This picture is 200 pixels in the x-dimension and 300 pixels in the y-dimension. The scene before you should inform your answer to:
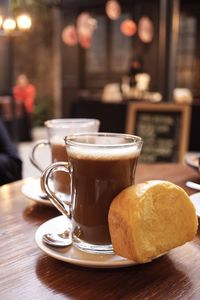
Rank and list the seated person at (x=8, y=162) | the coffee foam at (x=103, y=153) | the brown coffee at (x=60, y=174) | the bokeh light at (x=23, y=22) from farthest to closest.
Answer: the bokeh light at (x=23, y=22) < the seated person at (x=8, y=162) < the brown coffee at (x=60, y=174) < the coffee foam at (x=103, y=153)

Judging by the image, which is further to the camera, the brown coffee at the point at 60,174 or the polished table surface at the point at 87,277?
the brown coffee at the point at 60,174

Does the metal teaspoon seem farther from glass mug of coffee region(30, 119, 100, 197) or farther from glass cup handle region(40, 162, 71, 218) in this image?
glass mug of coffee region(30, 119, 100, 197)

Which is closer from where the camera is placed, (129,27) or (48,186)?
(48,186)

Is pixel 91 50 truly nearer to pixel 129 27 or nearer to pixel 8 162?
pixel 129 27

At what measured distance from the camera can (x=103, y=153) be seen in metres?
0.72

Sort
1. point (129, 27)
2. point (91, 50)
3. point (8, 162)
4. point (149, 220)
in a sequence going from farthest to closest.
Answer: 1. point (91, 50)
2. point (129, 27)
3. point (8, 162)
4. point (149, 220)

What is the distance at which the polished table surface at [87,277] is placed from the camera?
607 mm

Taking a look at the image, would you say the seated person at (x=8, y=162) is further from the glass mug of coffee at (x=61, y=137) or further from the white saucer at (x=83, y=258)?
the white saucer at (x=83, y=258)

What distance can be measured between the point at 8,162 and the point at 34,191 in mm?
1026

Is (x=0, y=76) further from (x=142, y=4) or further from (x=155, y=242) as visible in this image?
(x=155, y=242)

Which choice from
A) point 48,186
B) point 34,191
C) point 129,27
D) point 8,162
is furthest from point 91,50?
point 48,186

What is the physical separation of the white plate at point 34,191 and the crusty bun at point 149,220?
1.17ft

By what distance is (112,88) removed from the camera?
7000 millimetres

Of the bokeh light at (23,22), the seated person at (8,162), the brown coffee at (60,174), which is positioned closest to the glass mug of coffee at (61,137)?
the brown coffee at (60,174)
